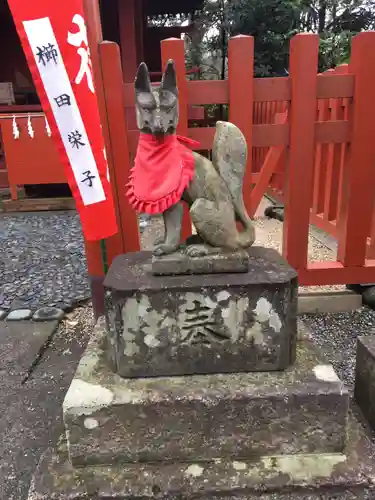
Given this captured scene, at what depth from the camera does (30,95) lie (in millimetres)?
9008

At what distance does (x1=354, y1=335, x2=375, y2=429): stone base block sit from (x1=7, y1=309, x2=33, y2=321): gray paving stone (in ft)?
8.42

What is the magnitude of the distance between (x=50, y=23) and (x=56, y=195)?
6.23 metres

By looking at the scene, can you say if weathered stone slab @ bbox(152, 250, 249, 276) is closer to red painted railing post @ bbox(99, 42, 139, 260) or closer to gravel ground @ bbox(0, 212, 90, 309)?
red painted railing post @ bbox(99, 42, 139, 260)

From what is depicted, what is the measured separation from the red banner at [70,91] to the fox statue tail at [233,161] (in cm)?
89

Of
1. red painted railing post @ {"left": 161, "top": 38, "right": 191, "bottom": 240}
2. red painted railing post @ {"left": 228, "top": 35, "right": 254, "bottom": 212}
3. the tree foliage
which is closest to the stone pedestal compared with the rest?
red painted railing post @ {"left": 228, "top": 35, "right": 254, "bottom": 212}

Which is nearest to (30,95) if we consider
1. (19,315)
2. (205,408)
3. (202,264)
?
(19,315)

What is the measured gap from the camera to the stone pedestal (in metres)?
1.68

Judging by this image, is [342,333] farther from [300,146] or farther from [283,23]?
[283,23]

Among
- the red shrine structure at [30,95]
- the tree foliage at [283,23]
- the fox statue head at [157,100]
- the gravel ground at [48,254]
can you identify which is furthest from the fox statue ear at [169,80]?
the tree foliage at [283,23]

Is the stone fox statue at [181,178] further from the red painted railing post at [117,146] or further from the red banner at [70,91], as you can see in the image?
Answer: the red painted railing post at [117,146]

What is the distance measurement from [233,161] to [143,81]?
50 cm

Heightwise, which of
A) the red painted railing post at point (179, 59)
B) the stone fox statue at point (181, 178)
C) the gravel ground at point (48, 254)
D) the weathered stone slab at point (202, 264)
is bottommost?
the gravel ground at point (48, 254)

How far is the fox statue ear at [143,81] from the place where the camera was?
5.30 feet

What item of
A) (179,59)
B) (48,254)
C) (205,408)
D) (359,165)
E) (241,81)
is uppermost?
(179,59)
